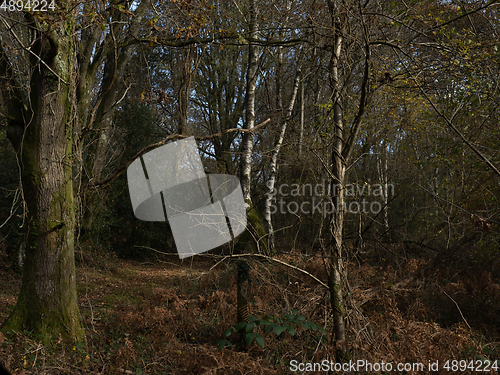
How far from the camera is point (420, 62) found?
3.29m

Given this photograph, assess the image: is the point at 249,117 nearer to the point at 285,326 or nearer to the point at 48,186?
the point at 48,186

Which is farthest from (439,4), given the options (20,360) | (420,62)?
(20,360)

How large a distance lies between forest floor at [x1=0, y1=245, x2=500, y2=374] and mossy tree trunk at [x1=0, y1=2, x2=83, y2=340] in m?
0.31

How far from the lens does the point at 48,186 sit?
4277 millimetres

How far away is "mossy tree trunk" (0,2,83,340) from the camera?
13.7ft

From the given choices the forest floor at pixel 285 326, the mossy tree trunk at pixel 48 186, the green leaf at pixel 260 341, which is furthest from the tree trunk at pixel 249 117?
the green leaf at pixel 260 341

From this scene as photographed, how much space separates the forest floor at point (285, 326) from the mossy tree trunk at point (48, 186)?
1.02 feet

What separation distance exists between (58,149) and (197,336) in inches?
119

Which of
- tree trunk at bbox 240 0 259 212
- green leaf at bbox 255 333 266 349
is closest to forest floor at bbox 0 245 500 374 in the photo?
green leaf at bbox 255 333 266 349

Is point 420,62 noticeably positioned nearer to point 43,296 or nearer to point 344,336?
point 344,336

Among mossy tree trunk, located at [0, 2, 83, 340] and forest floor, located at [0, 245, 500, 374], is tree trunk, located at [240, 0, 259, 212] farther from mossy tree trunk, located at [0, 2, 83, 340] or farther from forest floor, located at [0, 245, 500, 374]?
mossy tree trunk, located at [0, 2, 83, 340]

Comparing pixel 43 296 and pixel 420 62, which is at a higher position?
pixel 420 62

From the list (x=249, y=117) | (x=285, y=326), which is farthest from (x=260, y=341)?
(x=249, y=117)

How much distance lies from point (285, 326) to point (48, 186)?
3.29 metres
